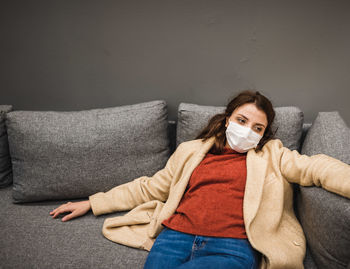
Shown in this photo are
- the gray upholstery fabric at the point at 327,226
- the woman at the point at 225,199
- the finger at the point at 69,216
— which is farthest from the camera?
the finger at the point at 69,216

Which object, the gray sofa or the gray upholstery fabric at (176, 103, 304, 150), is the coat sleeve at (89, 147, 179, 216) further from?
the gray upholstery fabric at (176, 103, 304, 150)

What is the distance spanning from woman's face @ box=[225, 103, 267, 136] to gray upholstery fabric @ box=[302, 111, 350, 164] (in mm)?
259

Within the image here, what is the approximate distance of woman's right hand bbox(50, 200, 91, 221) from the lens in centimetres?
121

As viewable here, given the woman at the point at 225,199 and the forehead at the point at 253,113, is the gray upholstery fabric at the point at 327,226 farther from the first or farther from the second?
the forehead at the point at 253,113

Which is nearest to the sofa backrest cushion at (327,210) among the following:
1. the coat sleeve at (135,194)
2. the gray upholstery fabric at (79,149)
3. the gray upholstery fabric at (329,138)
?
the gray upholstery fabric at (329,138)

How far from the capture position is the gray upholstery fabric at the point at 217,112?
1229mm

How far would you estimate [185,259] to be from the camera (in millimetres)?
934

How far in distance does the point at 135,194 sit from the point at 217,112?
1.92ft

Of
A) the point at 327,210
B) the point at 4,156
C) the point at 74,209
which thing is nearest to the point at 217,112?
the point at 327,210

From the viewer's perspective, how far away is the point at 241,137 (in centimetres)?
108

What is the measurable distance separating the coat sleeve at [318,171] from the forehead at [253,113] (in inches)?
7.0

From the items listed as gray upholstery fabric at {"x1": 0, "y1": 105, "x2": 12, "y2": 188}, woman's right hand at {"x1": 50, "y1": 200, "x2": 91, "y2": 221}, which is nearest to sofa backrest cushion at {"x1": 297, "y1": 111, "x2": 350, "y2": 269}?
woman's right hand at {"x1": 50, "y1": 200, "x2": 91, "y2": 221}

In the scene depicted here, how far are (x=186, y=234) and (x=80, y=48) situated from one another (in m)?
1.17

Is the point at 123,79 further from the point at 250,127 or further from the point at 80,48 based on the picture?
the point at 250,127
